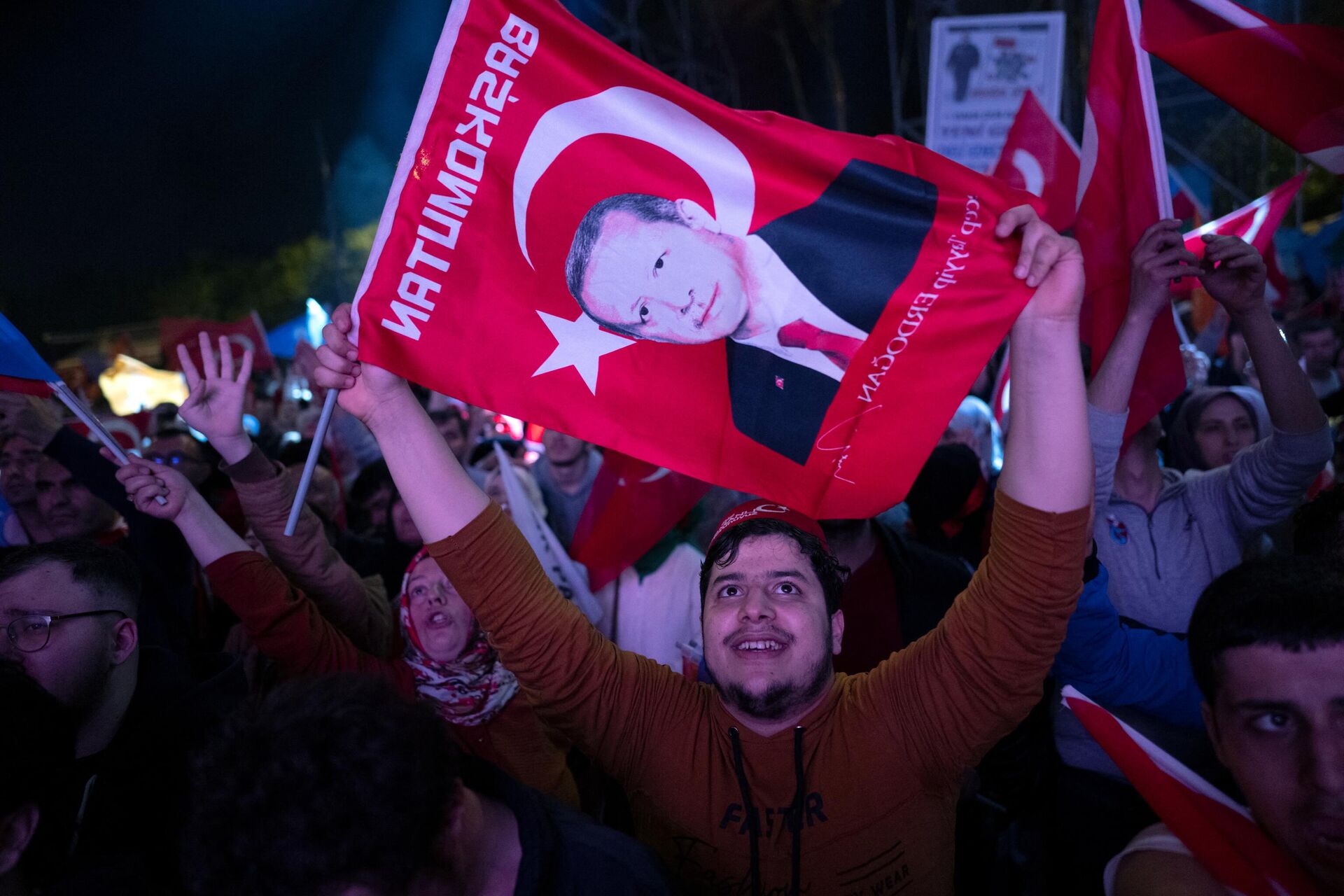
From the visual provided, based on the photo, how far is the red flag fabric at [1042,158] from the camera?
13.0 ft

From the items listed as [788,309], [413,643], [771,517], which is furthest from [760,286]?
[413,643]

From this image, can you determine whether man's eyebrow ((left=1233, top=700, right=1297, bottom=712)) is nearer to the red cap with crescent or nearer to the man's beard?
the man's beard

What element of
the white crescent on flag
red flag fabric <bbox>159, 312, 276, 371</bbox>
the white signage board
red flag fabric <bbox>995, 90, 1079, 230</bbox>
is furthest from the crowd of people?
the white signage board

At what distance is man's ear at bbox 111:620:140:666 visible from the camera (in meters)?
2.14

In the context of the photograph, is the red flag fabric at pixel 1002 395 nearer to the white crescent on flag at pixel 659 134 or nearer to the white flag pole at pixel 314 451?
the white crescent on flag at pixel 659 134

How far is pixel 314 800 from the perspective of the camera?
1201 mm

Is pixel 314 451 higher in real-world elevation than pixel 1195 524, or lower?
lower

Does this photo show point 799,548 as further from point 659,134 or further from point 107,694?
point 107,694

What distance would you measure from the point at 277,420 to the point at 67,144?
755 inches

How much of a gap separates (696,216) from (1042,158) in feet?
8.32

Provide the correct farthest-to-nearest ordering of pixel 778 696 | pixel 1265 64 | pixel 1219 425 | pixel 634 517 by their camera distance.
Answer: pixel 1219 425
pixel 634 517
pixel 1265 64
pixel 778 696

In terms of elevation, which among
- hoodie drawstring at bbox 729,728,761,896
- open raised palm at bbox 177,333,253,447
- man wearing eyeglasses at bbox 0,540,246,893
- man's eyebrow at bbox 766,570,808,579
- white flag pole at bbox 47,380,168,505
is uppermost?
man's eyebrow at bbox 766,570,808,579

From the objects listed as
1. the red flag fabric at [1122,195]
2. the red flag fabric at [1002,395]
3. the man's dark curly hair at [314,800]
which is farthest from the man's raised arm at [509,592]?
the red flag fabric at [1002,395]

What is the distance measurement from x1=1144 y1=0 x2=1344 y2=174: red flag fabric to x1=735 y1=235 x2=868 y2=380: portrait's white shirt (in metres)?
1.45
